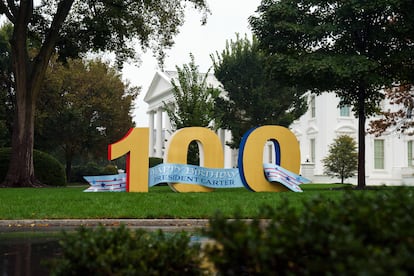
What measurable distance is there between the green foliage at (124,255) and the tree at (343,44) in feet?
59.4

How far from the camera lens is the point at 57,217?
13.1 metres

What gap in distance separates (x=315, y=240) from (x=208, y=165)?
711 inches

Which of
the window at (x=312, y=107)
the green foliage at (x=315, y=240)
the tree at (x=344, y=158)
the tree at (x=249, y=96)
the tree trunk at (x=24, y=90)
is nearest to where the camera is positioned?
the green foliage at (x=315, y=240)

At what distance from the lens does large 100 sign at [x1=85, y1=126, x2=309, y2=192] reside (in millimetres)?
20156

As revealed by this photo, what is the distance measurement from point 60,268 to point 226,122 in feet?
130

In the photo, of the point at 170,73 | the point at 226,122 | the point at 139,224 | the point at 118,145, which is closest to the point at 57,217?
the point at 139,224

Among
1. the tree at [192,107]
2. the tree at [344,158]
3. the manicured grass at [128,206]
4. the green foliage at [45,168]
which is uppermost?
the tree at [192,107]

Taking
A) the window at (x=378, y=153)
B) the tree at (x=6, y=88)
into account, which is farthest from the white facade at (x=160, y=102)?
the tree at (x=6, y=88)

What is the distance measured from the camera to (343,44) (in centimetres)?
2442

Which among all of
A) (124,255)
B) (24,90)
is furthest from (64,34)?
(124,255)

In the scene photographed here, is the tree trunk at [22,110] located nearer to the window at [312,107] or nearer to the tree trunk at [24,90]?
the tree trunk at [24,90]

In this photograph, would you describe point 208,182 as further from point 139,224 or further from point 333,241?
point 333,241

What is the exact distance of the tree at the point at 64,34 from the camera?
25.5m

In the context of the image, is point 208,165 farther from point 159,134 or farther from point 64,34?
point 159,134
